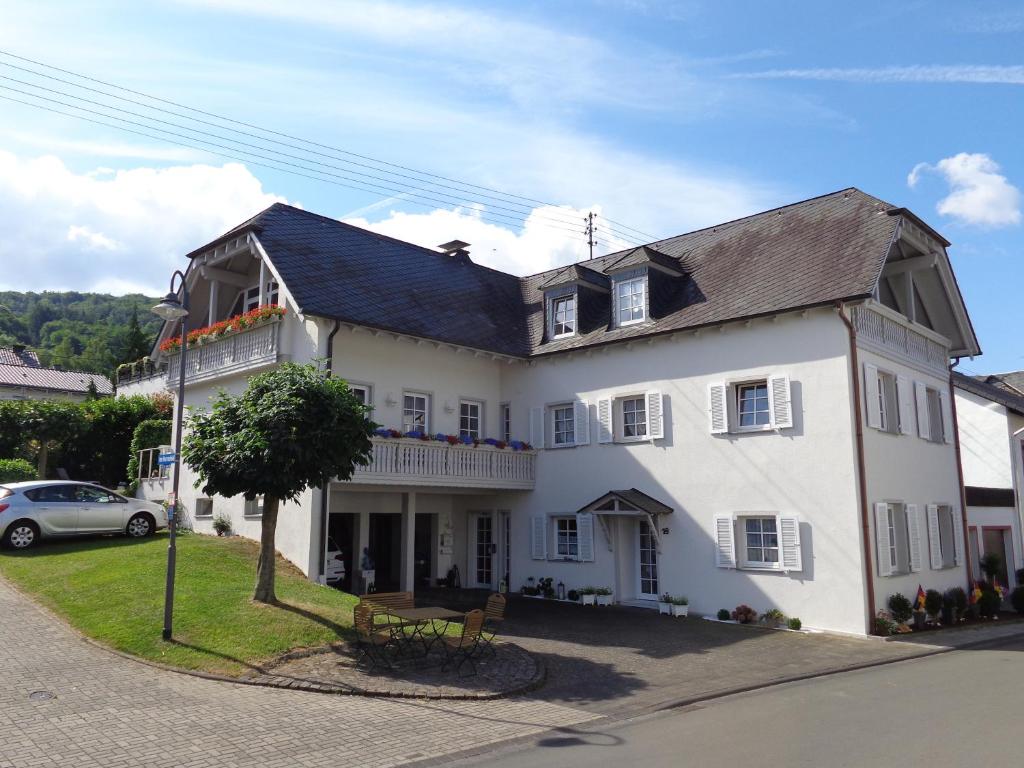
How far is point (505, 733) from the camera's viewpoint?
27.9 ft

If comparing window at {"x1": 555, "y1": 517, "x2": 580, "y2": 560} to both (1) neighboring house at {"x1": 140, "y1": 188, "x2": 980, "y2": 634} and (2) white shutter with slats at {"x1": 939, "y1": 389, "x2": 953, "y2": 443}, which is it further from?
(2) white shutter with slats at {"x1": 939, "y1": 389, "x2": 953, "y2": 443}

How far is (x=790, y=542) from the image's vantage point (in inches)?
657

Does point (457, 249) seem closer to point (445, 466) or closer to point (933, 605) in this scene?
point (445, 466)

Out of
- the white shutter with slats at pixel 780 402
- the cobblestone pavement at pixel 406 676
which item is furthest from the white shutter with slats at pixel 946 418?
the cobblestone pavement at pixel 406 676

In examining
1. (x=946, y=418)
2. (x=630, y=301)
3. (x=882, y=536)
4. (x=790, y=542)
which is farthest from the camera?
(x=946, y=418)

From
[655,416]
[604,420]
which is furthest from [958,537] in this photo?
[604,420]

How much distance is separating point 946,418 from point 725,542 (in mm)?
8422

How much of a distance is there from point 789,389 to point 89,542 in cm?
1636

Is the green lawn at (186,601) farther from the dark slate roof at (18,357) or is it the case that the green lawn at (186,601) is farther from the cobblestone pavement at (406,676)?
the dark slate roof at (18,357)

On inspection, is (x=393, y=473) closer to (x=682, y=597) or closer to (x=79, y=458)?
(x=682, y=597)

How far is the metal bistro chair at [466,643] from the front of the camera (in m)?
11.2

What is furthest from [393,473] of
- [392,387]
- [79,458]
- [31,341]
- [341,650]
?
[31,341]

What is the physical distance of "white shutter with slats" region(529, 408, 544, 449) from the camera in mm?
21881

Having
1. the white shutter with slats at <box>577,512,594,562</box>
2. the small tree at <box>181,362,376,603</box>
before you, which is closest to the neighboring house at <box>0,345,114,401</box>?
the white shutter with slats at <box>577,512,594,562</box>
